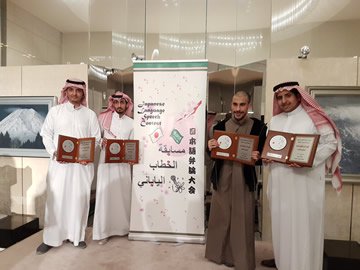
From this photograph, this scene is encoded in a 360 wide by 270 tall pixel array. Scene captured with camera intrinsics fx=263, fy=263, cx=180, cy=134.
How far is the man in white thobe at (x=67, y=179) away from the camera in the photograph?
9.41 feet

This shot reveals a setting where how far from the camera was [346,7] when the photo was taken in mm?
4195

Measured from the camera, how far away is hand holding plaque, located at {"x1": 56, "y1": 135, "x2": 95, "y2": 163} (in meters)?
2.71

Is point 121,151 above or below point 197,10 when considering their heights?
below

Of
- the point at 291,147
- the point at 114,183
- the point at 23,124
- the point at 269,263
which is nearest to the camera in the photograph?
the point at 291,147

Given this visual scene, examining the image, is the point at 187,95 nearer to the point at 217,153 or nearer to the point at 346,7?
the point at 217,153

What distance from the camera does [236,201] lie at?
2449mm

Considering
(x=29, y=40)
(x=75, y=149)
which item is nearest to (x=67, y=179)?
(x=75, y=149)

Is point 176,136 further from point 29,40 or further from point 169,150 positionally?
point 29,40

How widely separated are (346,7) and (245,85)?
2.36 meters

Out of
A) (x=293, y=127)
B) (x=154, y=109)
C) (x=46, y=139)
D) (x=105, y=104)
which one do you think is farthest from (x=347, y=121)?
(x=46, y=139)

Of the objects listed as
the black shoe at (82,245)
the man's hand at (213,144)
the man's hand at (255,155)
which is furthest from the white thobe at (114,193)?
the man's hand at (255,155)

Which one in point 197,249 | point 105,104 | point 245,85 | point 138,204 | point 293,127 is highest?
point 245,85

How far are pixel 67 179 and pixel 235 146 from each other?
6.06 feet

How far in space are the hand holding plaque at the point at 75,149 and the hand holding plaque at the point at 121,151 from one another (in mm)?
206
